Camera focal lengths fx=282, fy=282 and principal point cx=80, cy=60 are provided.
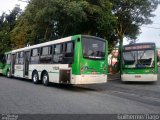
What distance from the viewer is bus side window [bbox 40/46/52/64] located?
17.8 m

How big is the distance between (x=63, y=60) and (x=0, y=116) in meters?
8.06

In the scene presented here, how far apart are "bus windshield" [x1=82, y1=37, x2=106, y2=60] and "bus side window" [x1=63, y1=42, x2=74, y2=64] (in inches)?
27.5

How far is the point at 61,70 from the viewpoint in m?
16.1

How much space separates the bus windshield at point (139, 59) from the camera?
19891mm

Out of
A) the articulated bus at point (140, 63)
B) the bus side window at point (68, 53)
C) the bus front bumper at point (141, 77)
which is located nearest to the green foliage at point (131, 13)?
the articulated bus at point (140, 63)

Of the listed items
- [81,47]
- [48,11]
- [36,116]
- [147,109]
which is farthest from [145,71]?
[36,116]

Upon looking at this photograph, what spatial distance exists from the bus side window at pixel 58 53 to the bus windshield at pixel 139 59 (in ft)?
19.6

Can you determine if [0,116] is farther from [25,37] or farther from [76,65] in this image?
[25,37]

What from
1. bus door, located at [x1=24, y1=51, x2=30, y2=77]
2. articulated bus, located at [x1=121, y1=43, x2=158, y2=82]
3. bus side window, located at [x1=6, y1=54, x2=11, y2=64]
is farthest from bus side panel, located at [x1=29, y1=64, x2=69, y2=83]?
bus side window, located at [x1=6, y1=54, x2=11, y2=64]

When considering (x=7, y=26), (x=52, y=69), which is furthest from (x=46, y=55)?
(x=7, y=26)

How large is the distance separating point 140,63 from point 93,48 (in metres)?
5.77

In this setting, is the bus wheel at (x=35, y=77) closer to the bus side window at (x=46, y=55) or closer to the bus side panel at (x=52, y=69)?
the bus side panel at (x=52, y=69)

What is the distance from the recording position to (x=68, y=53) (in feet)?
51.2

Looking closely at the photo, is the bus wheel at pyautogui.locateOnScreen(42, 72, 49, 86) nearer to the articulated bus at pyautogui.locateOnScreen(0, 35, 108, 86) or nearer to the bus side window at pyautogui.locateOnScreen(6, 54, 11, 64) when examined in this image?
the articulated bus at pyautogui.locateOnScreen(0, 35, 108, 86)
